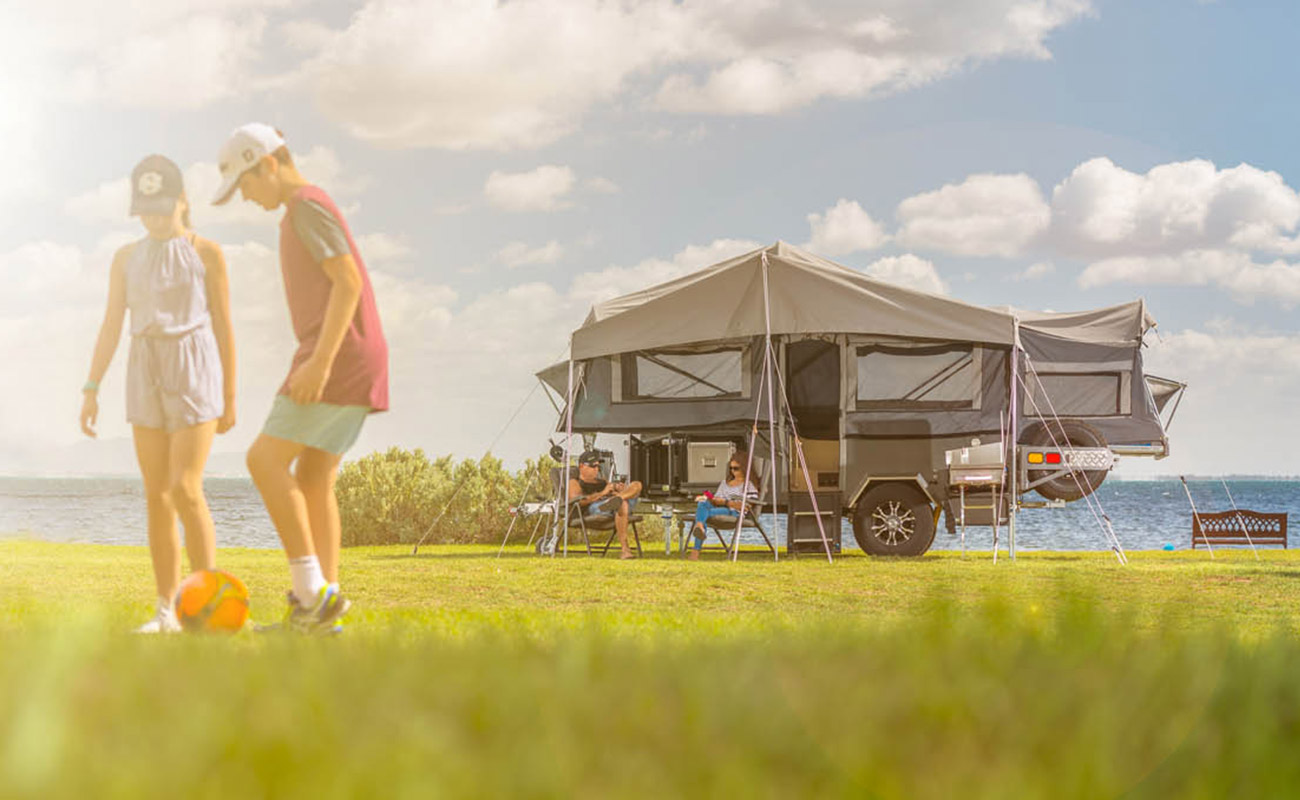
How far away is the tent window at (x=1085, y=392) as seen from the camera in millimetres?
11742

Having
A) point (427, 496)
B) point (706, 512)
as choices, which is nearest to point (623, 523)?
point (706, 512)

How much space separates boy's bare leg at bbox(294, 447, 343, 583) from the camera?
3.83m

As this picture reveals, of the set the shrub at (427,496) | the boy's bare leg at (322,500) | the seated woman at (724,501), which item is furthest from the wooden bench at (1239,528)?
the boy's bare leg at (322,500)

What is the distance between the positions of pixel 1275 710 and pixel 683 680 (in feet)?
3.23

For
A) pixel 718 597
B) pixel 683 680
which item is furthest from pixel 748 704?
pixel 718 597

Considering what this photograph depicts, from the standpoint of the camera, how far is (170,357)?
3.87 meters

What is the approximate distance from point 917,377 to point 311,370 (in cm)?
855

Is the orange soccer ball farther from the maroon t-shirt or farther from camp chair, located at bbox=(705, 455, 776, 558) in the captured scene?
camp chair, located at bbox=(705, 455, 776, 558)

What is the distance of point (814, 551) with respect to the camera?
429 inches

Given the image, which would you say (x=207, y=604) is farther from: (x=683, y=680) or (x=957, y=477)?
(x=957, y=477)

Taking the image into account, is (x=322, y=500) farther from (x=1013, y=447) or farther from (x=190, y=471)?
(x=1013, y=447)

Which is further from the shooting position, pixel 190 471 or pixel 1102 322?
pixel 1102 322

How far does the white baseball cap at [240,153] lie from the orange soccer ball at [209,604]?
1.16m

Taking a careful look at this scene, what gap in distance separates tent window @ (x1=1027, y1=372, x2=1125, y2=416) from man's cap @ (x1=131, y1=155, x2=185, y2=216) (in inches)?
366
